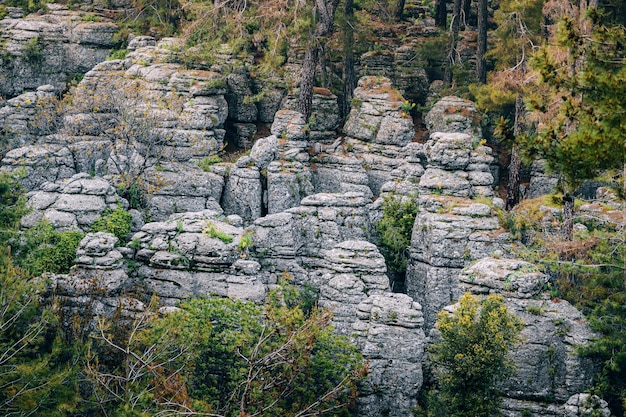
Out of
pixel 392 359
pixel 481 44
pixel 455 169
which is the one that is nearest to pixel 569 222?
pixel 455 169

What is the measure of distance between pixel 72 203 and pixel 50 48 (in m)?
13.9

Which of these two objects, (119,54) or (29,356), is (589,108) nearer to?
(29,356)

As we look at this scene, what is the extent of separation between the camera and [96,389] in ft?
76.7

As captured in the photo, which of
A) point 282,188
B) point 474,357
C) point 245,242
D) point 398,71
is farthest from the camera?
point 398,71

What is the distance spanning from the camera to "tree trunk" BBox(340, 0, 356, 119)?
3966cm

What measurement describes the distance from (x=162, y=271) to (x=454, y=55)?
18.1 meters

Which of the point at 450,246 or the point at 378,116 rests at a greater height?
the point at 378,116

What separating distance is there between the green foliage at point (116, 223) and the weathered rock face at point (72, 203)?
16cm

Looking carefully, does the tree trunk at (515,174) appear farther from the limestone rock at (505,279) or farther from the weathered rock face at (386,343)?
the weathered rock face at (386,343)

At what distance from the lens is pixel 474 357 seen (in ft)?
83.7

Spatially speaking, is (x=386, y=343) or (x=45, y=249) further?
(x=45, y=249)

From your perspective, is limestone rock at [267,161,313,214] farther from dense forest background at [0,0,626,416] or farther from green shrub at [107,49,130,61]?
green shrub at [107,49,130,61]

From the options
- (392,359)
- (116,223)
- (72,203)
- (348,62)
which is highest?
(348,62)

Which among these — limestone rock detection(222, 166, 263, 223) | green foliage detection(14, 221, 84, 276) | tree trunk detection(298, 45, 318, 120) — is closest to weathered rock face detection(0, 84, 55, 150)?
limestone rock detection(222, 166, 263, 223)
